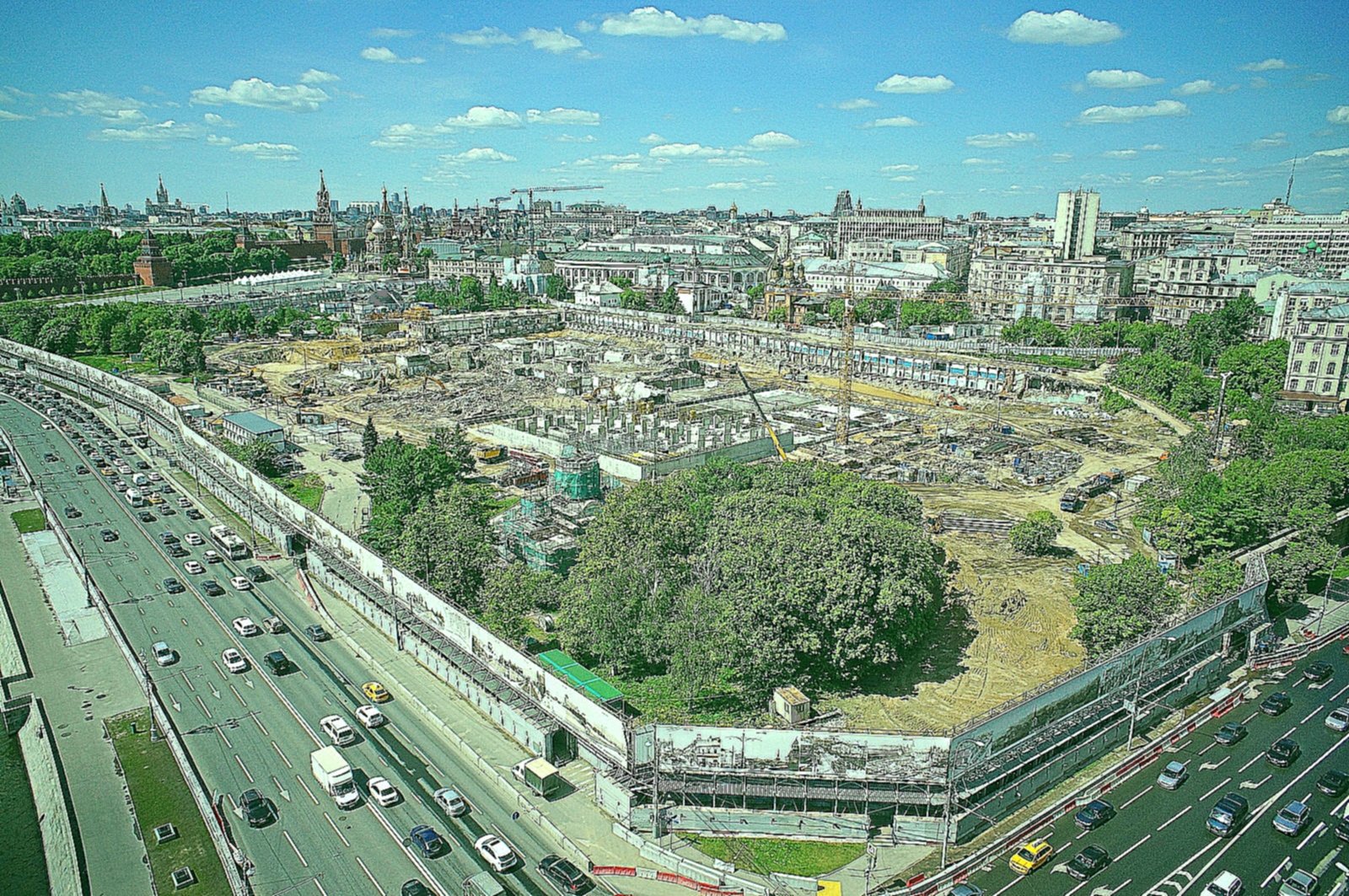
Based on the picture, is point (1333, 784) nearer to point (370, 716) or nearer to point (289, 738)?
point (370, 716)

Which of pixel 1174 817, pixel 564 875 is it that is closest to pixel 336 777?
pixel 564 875

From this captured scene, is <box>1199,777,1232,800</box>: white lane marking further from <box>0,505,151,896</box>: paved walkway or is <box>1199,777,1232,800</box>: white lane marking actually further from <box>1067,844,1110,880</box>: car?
<box>0,505,151,896</box>: paved walkway

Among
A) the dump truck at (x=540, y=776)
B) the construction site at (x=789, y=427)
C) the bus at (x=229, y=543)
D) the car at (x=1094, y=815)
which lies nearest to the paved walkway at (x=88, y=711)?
the bus at (x=229, y=543)


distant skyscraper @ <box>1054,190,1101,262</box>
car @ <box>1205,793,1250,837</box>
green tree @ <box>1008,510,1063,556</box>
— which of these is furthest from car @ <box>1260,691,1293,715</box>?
distant skyscraper @ <box>1054,190,1101,262</box>

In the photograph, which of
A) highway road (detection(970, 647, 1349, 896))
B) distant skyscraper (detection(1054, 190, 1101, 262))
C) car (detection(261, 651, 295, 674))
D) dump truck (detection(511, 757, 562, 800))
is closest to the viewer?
highway road (detection(970, 647, 1349, 896))

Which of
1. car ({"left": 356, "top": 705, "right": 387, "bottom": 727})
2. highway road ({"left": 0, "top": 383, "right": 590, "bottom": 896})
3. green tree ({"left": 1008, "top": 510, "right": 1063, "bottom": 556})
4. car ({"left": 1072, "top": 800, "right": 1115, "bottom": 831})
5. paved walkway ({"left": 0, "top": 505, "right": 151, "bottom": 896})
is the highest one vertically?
green tree ({"left": 1008, "top": 510, "right": 1063, "bottom": 556})

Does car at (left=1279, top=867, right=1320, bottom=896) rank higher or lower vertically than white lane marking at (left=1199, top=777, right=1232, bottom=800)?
higher
